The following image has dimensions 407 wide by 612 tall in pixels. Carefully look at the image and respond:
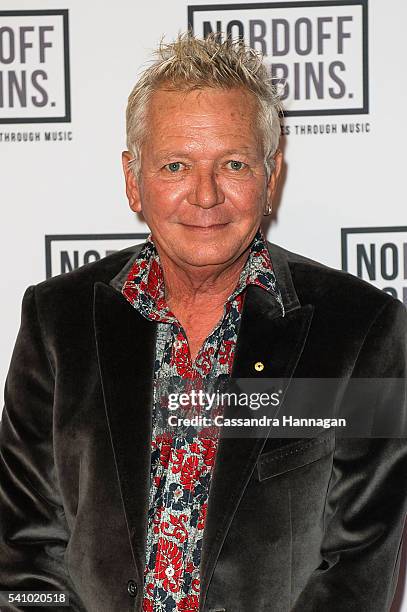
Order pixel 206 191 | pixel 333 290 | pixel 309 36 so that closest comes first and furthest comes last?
1. pixel 206 191
2. pixel 333 290
3. pixel 309 36

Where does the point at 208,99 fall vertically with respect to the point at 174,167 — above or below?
above

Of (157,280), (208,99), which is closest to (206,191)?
(208,99)

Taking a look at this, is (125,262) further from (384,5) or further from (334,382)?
(384,5)

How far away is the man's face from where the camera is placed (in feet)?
4.79

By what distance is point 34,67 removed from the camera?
76.8 inches

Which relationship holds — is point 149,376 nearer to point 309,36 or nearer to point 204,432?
point 204,432

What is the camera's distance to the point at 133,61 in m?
1.93

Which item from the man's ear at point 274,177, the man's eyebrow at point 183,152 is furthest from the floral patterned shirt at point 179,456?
the man's eyebrow at point 183,152

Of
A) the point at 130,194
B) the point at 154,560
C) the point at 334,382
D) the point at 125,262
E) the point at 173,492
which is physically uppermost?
the point at 130,194

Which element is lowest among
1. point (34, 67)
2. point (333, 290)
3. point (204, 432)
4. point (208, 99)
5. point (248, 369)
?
point (204, 432)

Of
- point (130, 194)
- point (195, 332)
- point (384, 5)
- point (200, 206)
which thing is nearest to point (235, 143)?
point (200, 206)

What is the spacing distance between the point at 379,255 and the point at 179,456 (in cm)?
72

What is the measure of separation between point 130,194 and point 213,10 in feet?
1.77

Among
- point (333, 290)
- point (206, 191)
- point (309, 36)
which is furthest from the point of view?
point (309, 36)
